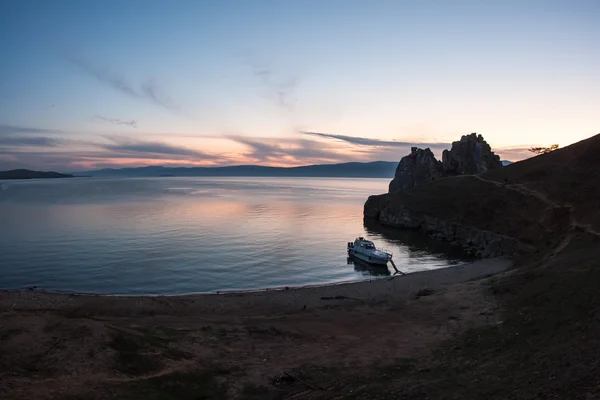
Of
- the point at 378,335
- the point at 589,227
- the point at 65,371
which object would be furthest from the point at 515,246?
the point at 65,371

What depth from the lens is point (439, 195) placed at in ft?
366

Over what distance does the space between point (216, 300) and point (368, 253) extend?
1247 inches

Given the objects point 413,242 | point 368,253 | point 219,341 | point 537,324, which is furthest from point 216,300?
point 413,242

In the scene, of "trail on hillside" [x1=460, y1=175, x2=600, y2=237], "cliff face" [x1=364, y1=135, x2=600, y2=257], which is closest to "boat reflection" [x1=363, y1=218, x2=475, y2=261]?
"cliff face" [x1=364, y1=135, x2=600, y2=257]

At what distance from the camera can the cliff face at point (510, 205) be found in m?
72.0

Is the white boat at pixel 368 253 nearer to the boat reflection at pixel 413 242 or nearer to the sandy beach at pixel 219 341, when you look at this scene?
the boat reflection at pixel 413 242

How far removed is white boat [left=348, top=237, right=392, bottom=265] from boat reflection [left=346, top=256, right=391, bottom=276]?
591mm

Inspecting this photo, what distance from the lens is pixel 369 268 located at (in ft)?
215

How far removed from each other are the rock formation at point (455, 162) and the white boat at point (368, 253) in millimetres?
76094

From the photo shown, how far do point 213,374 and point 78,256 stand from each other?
53331 mm

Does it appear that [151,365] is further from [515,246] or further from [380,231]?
[380,231]

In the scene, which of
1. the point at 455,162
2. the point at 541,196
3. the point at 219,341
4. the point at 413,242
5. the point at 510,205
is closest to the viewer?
the point at 219,341

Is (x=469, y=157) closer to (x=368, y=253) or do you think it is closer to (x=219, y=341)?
(x=368, y=253)

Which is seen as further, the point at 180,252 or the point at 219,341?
the point at 180,252
